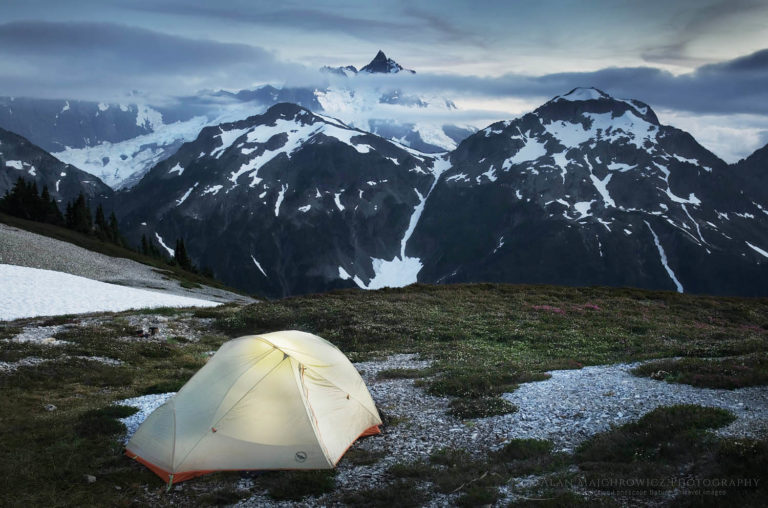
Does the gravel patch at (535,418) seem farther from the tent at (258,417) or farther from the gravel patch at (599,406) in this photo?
the tent at (258,417)

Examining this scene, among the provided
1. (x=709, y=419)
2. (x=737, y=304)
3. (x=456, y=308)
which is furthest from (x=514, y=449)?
(x=737, y=304)

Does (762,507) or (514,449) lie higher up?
(762,507)

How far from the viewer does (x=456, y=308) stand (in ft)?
145

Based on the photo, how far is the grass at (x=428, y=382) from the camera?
12.7 meters

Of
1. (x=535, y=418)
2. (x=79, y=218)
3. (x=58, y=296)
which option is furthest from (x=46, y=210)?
(x=535, y=418)

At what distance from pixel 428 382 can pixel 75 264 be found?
215ft

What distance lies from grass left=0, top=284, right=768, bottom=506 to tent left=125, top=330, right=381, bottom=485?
1.61 ft

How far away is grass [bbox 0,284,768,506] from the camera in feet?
41.7

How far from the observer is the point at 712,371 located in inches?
761

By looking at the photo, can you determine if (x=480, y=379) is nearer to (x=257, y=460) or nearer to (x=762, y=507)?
(x=257, y=460)

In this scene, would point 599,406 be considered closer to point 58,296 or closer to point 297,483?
point 297,483

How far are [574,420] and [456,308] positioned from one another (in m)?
27.7

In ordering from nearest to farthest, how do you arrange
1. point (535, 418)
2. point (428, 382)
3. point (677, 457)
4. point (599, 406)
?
point (677, 457) < point (535, 418) < point (599, 406) < point (428, 382)

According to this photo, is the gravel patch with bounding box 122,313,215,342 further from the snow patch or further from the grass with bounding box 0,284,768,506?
the snow patch
